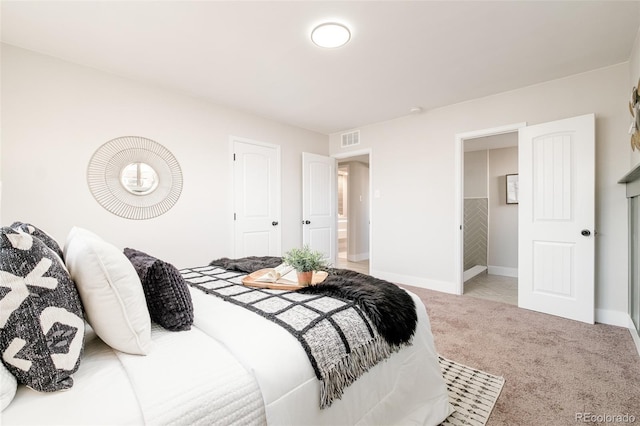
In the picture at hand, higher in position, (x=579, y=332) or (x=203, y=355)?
(x=203, y=355)

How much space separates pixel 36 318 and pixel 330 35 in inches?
89.5

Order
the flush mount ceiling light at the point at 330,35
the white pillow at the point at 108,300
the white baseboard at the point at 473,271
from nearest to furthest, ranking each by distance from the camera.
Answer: the white pillow at the point at 108,300 < the flush mount ceiling light at the point at 330,35 < the white baseboard at the point at 473,271

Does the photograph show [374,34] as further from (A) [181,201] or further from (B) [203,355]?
(A) [181,201]

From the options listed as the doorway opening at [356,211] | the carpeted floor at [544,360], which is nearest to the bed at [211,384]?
the carpeted floor at [544,360]

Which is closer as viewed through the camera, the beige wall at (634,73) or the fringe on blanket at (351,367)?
the fringe on blanket at (351,367)

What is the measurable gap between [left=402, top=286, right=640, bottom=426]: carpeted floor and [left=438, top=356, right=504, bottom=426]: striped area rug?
44 mm

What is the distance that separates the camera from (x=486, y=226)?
4.91 metres

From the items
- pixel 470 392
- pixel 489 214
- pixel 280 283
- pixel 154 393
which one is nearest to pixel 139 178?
pixel 280 283

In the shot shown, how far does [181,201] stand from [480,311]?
11.5ft

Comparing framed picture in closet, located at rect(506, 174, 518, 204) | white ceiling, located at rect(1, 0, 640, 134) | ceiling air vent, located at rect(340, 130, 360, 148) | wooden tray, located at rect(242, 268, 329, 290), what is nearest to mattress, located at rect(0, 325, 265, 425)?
wooden tray, located at rect(242, 268, 329, 290)

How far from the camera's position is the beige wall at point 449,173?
2600mm

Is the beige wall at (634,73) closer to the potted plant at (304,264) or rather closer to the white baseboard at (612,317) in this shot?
the white baseboard at (612,317)

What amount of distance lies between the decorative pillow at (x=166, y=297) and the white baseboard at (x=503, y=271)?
5.08m

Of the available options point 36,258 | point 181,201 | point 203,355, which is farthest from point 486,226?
point 36,258
